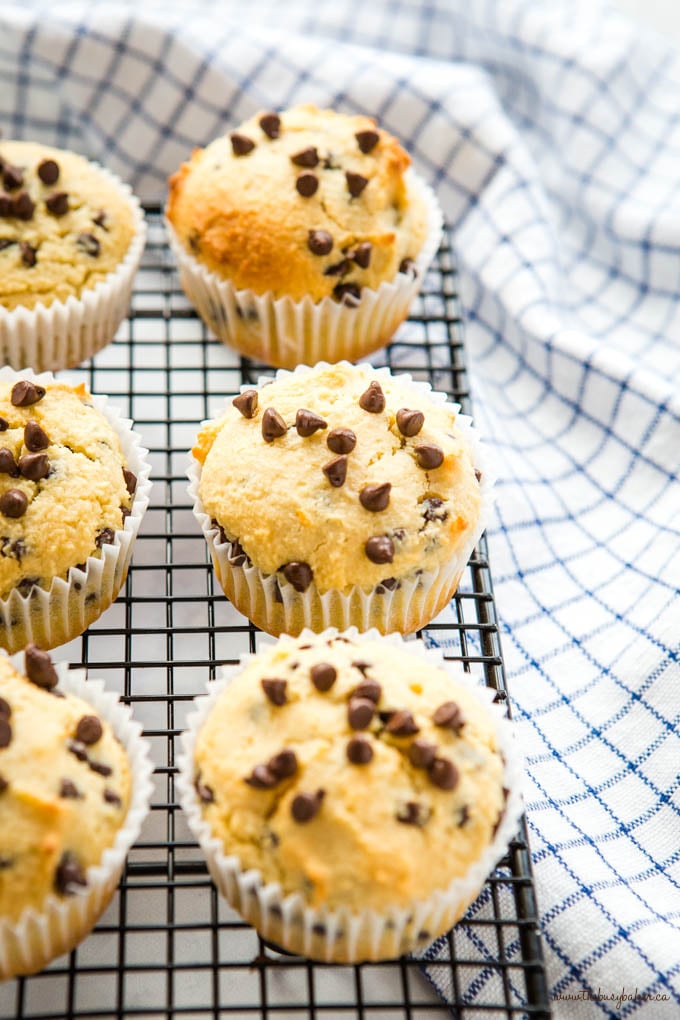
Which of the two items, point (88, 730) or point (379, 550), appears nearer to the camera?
point (88, 730)

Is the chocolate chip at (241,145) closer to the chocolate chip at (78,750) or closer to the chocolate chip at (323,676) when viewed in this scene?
the chocolate chip at (323,676)

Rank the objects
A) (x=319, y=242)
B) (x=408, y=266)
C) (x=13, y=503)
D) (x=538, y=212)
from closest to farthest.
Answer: (x=13, y=503) → (x=319, y=242) → (x=408, y=266) → (x=538, y=212)

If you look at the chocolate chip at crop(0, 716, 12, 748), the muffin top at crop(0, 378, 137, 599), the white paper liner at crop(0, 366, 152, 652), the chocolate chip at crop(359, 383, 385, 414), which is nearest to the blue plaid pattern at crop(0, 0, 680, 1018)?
the chocolate chip at crop(359, 383, 385, 414)

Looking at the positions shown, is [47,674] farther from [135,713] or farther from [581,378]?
[581,378]

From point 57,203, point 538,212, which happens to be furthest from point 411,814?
point 538,212

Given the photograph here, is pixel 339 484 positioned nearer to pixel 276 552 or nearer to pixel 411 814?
pixel 276 552

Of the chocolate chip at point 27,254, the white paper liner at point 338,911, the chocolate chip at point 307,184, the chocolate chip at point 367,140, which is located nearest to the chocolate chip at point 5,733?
the white paper liner at point 338,911

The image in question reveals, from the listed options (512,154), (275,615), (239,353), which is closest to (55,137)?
(239,353)
